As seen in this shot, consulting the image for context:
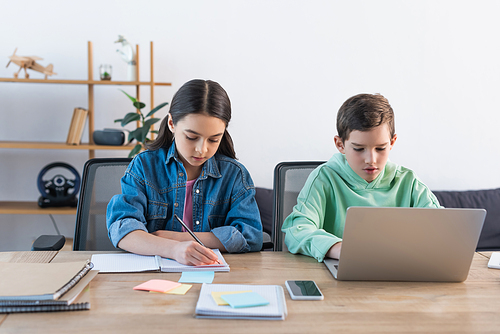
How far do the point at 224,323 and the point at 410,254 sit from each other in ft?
1.53

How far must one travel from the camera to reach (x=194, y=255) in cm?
109

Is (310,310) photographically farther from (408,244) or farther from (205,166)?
(205,166)

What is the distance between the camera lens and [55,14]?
2748 millimetres

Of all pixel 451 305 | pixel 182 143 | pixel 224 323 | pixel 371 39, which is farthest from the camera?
pixel 371 39

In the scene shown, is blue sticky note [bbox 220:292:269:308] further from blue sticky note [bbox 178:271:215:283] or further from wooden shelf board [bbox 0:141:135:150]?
wooden shelf board [bbox 0:141:135:150]

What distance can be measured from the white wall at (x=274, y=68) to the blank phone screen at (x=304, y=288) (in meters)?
1.96

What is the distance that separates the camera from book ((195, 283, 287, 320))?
32.1 inches

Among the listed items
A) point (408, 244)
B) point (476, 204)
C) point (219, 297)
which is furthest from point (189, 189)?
point (476, 204)

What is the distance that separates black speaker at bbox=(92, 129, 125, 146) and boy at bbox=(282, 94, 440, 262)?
1.54 m

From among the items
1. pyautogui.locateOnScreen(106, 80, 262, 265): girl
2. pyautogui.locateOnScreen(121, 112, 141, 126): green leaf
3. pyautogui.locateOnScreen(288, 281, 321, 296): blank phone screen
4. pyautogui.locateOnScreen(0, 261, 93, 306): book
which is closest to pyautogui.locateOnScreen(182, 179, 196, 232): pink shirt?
pyautogui.locateOnScreen(106, 80, 262, 265): girl

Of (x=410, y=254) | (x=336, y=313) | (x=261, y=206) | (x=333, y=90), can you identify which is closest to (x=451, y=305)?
(x=410, y=254)

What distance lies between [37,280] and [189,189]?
0.61 m

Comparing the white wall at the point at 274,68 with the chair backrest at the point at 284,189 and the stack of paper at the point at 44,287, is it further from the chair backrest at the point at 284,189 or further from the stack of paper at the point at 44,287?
the stack of paper at the point at 44,287

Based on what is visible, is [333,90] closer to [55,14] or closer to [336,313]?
[55,14]
